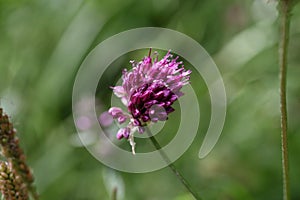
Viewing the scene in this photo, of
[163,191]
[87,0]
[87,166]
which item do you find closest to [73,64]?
[87,0]

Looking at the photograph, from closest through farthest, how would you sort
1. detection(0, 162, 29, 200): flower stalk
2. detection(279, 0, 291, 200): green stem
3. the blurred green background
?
detection(279, 0, 291, 200): green stem, detection(0, 162, 29, 200): flower stalk, the blurred green background

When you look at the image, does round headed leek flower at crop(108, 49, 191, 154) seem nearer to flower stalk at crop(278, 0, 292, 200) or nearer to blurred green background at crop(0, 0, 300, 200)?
flower stalk at crop(278, 0, 292, 200)

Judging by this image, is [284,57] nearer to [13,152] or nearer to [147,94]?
[147,94]

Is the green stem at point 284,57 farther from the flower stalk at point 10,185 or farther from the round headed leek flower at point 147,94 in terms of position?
the flower stalk at point 10,185

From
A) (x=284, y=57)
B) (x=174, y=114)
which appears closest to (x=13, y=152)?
(x=284, y=57)

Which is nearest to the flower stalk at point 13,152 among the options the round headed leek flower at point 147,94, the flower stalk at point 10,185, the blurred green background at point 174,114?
the flower stalk at point 10,185

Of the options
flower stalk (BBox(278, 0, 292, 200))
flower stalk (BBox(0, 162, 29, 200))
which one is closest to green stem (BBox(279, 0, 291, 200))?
flower stalk (BBox(278, 0, 292, 200))
